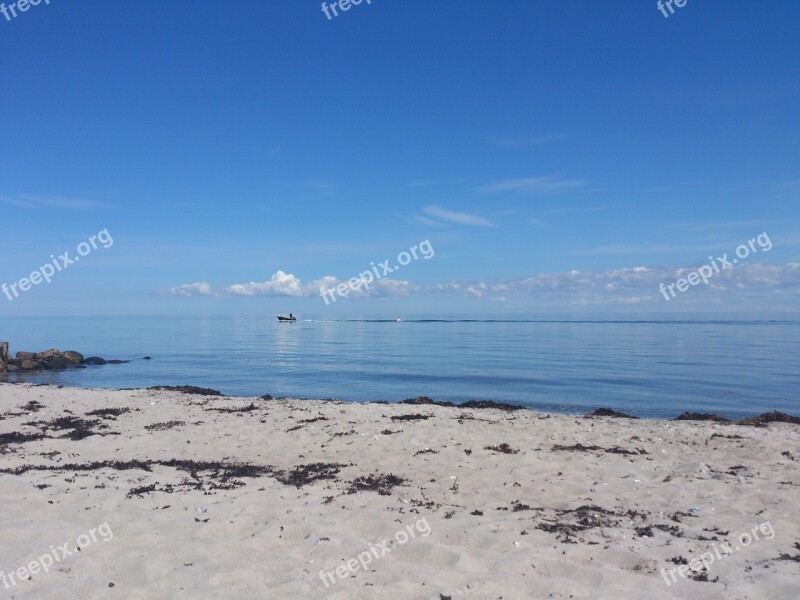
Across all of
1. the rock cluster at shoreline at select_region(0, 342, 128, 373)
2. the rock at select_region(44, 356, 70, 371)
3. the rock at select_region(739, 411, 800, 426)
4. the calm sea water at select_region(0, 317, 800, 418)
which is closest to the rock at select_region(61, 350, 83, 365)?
the rock cluster at shoreline at select_region(0, 342, 128, 373)

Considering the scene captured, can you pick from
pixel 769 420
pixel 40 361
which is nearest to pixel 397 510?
Answer: pixel 769 420

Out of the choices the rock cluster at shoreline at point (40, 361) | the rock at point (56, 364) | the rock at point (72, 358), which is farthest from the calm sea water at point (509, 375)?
the rock at point (72, 358)

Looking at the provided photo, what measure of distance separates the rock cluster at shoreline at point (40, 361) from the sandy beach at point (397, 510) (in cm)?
2672

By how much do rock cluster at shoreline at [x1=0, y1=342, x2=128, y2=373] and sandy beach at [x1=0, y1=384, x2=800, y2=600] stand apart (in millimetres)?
26721

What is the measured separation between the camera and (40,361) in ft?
131

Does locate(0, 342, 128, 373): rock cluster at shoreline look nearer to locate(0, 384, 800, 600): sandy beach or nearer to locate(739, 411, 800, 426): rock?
locate(0, 384, 800, 600): sandy beach

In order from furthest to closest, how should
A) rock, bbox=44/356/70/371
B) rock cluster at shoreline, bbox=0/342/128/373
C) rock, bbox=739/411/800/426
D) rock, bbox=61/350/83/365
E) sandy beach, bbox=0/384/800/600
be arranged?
rock, bbox=61/350/83/365
rock, bbox=44/356/70/371
rock cluster at shoreline, bbox=0/342/128/373
rock, bbox=739/411/800/426
sandy beach, bbox=0/384/800/600

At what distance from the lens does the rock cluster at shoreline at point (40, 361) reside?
3825 centimetres

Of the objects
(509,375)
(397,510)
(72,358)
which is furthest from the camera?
(72,358)

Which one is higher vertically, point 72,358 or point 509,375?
point 72,358

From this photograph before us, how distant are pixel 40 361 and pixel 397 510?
40.8 meters

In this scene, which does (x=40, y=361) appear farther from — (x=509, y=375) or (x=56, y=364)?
(x=509, y=375)

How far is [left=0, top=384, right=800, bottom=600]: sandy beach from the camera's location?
6230 millimetres

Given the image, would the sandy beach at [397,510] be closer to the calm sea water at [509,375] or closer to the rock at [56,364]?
the calm sea water at [509,375]
